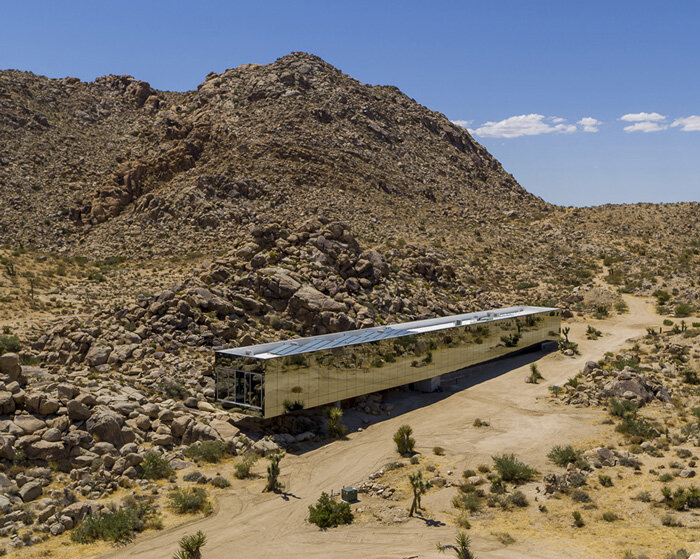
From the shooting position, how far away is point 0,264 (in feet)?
158

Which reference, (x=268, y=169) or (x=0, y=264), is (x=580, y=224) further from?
(x=0, y=264)

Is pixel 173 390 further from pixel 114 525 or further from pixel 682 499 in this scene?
pixel 682 499

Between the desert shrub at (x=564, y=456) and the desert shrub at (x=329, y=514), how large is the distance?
31.7ft

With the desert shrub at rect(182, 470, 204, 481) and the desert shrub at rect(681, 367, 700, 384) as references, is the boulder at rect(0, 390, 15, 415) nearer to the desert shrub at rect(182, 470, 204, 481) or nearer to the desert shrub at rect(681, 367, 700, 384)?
the desert shrub at rect(182, 470, 204, 481)

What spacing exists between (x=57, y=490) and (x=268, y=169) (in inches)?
2408

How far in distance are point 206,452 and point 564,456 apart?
15.3 metres

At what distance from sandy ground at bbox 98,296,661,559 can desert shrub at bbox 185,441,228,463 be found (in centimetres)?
229

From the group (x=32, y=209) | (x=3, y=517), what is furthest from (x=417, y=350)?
(x=32, y=209)

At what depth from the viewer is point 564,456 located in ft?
76.3

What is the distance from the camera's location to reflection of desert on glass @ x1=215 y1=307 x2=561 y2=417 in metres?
26.2

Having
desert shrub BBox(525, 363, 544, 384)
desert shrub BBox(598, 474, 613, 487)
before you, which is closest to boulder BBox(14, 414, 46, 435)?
desert shrub BBox(598, 474, 613, 487)

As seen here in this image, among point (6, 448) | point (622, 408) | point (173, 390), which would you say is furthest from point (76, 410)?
point (622, 408)

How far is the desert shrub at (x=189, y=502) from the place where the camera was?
64.3ft

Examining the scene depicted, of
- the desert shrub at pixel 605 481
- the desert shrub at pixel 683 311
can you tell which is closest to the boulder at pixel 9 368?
the desert shrub at pixel 605 481
